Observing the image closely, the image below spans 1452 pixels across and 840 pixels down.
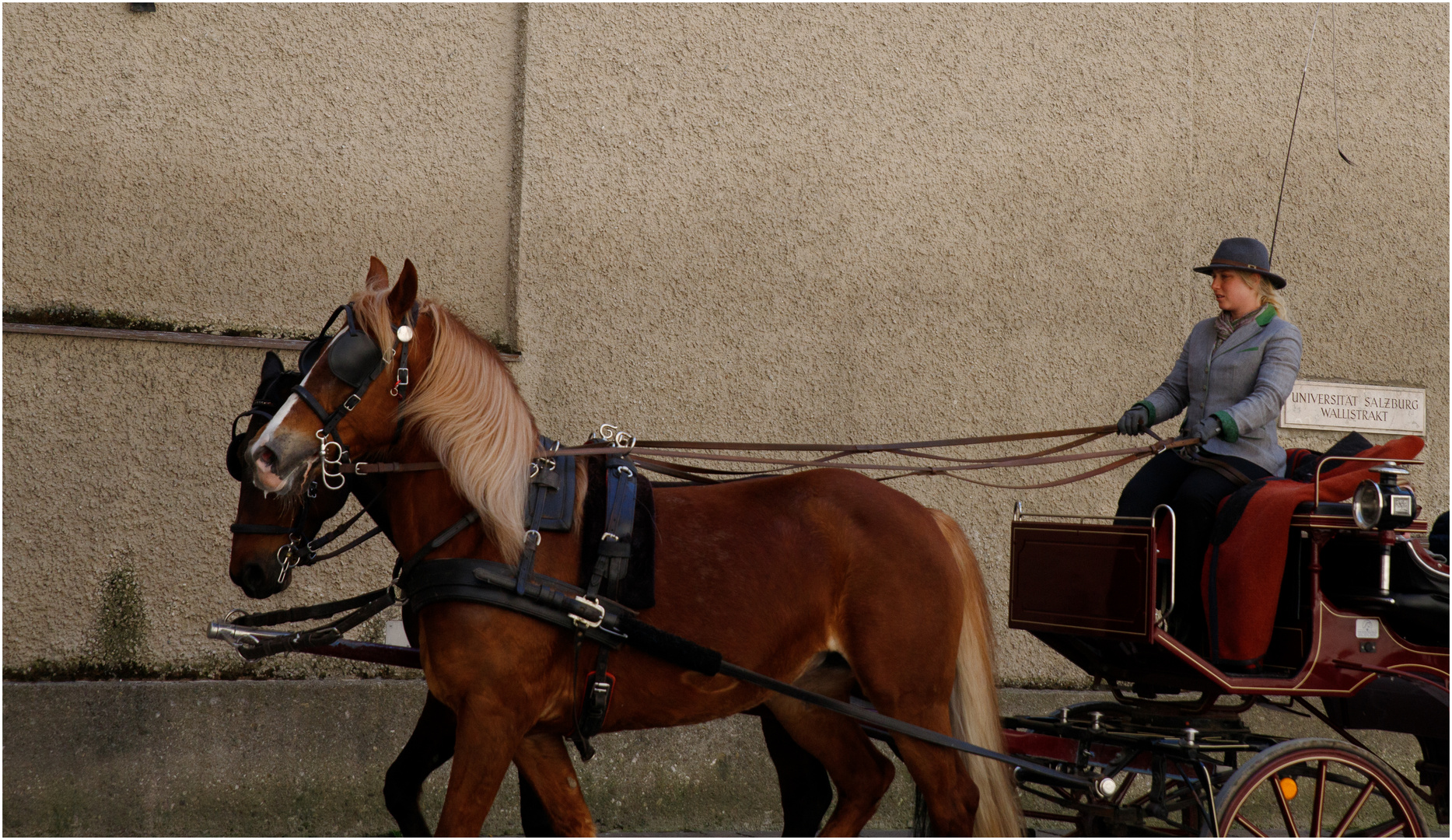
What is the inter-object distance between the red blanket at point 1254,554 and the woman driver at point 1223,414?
0.09m

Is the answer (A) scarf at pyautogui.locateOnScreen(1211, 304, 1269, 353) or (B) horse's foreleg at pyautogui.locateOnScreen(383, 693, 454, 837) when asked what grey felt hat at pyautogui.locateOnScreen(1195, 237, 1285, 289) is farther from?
(B) horse's foreleg at pyautogui.locateOnScreen(383, 693, 454, 837)

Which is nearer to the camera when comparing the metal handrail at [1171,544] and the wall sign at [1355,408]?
the metal handrail at [1171,544]

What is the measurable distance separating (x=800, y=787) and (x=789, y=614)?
3.12 feet

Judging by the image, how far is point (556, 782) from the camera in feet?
10.5

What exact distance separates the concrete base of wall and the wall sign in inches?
137

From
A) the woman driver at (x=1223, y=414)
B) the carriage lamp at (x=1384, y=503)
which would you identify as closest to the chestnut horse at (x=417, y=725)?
the woman driver at (x=1223, y=414)

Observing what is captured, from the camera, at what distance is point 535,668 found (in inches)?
114

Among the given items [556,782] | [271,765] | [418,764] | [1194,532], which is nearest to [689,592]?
[556,782]

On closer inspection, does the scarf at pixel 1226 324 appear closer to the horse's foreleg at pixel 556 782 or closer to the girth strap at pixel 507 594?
the girth strap at pixel 507 594

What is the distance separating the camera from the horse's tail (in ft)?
11.2

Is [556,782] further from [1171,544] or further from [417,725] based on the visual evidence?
[1171,544]

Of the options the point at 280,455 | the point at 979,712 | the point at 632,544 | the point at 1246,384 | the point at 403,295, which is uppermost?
the point at 403,295

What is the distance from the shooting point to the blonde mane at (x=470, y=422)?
115 inches

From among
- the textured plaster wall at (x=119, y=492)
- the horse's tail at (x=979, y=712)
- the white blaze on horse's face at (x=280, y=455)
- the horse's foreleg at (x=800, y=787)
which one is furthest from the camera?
the textured plaster wall at (x=119, y=492)
